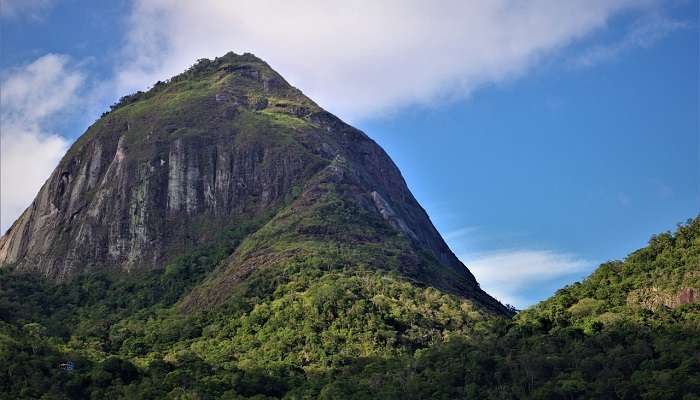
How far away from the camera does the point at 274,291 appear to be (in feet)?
453

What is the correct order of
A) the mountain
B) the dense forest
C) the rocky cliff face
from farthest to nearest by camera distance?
the rocky cliff face
the mountain
the dense forest

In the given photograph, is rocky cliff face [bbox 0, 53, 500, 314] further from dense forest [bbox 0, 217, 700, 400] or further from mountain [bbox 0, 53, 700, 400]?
dense forest [bbox 0, 217, 700, 400]

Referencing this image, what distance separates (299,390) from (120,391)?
1701cm

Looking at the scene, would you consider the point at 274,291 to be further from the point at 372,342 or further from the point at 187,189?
the point at 187,189

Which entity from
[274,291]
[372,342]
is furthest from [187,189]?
[372,342]

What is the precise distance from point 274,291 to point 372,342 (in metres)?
20.7

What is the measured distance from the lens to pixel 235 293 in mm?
139750

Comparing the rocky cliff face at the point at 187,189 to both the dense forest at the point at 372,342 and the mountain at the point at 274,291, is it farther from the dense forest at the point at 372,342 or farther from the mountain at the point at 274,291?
the dense forest at the point at 372,342

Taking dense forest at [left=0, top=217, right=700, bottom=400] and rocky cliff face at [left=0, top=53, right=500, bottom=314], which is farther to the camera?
rocky cliff face at [left=0, top=53, right=500, bottom=314]

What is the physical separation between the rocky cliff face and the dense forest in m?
20.4

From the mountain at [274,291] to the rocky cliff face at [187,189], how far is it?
1.12 feet

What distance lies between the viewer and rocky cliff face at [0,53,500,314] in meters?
170

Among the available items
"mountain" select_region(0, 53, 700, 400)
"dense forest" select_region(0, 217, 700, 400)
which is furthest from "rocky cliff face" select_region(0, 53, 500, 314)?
"dense forest" select_region(0, 217, 700, 400)

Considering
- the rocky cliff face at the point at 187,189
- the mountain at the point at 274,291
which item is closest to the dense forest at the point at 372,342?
the mountain at the point at 274,291
